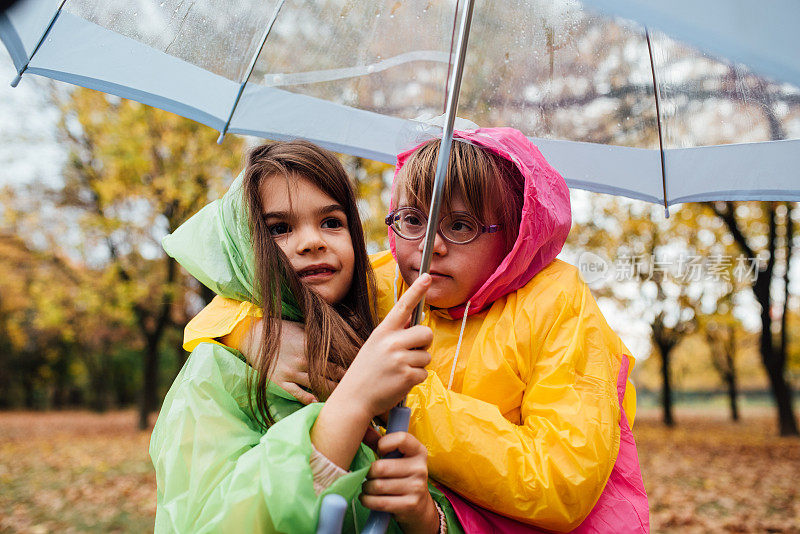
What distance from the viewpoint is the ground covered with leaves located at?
21.3 feet

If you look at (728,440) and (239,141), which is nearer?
(239,141)

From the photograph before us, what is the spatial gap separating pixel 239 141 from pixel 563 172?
Answer: 277 inches

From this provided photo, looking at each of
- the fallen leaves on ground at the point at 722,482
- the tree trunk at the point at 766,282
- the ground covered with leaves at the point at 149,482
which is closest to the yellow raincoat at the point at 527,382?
the ground covered with leaves at the point at 149,482

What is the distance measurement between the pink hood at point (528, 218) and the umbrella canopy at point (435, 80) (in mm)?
254

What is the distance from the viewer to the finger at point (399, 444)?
129 centimetres

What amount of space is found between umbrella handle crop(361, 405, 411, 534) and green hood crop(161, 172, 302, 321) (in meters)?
0.51

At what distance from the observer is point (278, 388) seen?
1.56 meters

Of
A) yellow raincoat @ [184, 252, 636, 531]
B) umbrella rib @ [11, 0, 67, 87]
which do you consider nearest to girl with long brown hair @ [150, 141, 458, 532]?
yellow raincoat @ [184, 252, 636, 531]

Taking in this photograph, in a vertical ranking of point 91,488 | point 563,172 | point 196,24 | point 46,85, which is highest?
point 46,85

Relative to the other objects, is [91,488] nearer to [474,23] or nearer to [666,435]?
[474,23]

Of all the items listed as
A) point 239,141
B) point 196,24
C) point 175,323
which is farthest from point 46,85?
point 196,24

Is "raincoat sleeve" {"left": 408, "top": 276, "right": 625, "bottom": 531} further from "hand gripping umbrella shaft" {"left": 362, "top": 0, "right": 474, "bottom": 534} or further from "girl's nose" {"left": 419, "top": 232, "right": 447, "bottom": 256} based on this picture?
"girl's nose" {"left": 419, "top": 232, "right": 447, "bottom": 256}

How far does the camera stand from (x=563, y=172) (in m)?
2.38

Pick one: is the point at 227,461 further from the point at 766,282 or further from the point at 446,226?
the point at 766,282
